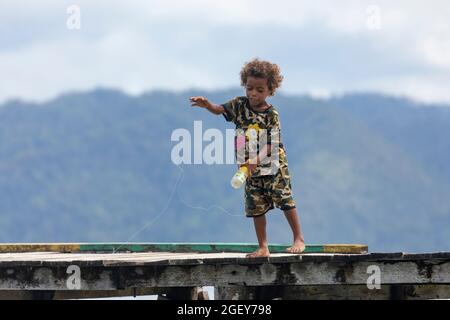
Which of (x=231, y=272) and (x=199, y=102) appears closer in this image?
(x=231, y=272)

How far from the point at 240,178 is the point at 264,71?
1.00m

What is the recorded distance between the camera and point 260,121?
970 cm

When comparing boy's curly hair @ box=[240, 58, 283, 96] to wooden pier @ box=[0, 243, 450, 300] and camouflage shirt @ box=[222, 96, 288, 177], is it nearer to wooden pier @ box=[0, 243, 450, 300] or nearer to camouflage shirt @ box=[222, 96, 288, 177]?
camouflage shirt @ box=[222, 96, 288, 177]

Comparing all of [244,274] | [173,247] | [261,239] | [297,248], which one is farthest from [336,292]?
[173,247]

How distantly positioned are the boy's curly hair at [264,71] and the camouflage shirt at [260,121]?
19cm

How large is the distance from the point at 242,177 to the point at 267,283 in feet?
2.58

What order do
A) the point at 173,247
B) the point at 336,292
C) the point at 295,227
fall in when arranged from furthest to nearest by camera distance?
the point at 173,247, the point at 336,292, the point at 295,227

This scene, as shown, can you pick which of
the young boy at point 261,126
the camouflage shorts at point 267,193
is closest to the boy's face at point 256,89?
the young boy at point 261,126

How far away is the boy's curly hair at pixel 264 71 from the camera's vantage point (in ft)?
31.9

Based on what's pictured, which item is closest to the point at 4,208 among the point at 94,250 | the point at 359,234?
the point at 359,234

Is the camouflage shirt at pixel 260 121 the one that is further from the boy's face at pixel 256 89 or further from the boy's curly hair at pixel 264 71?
the boy's curly hair at pixel 264 71

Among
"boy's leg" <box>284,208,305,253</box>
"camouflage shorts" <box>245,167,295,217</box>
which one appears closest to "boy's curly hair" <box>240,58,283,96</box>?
"camouflage shorts" <box>245,167,295,217</box>

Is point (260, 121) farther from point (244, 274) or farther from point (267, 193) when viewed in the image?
point (244, 274)

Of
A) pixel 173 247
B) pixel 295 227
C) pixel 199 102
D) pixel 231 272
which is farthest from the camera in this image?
pixel 173 247
